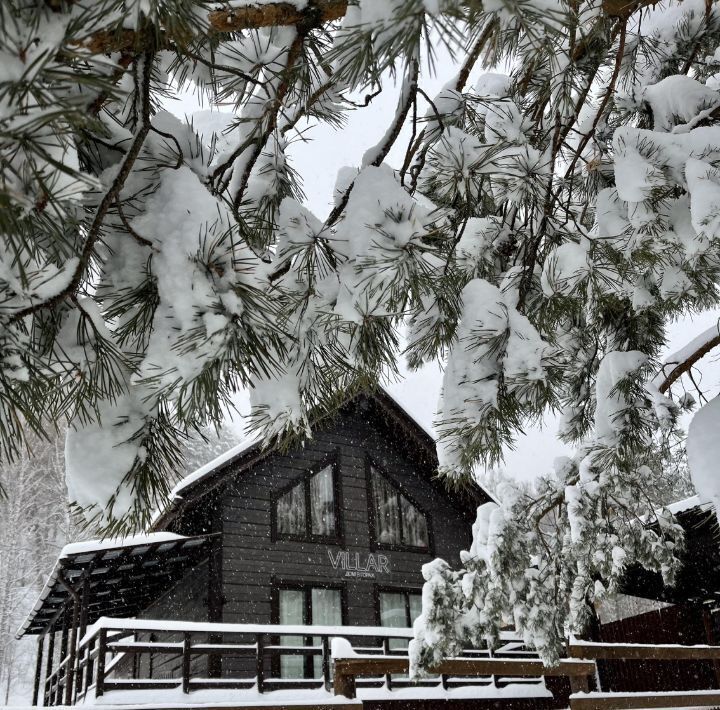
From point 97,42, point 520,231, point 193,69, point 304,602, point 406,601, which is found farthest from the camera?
point 406,601

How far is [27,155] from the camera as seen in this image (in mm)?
924

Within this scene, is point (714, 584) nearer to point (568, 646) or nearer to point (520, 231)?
point (568, 646)

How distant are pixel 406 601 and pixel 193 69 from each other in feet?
37.0

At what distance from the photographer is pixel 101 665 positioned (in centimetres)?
694

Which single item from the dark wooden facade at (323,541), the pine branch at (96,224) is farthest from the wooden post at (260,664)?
the pine branch at (96,224)

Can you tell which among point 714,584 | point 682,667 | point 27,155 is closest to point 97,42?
point 27,155

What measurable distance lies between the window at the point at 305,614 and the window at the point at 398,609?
893mm

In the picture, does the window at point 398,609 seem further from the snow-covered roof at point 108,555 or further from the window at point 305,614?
the snow-covered roof at point 108,555

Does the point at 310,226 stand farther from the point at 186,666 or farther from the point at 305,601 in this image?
the point at 305,601

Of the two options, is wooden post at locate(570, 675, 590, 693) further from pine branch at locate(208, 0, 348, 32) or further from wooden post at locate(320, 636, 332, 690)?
pine branch at locate(208, 0, 348, 32)

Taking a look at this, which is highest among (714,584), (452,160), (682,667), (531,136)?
(531,136)

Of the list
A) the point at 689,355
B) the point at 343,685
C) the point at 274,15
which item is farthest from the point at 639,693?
the point at 274,15

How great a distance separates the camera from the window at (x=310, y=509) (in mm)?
11266

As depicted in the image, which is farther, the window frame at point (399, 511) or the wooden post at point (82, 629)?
the window frame at point (399, 511)
